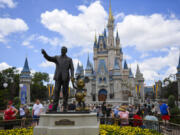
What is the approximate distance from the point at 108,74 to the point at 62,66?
53404 millimetres

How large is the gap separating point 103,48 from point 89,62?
7.47 metres

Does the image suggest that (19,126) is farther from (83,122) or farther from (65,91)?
(83,122)

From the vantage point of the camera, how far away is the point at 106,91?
60.1 metres

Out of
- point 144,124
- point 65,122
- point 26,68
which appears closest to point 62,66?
point 65,122

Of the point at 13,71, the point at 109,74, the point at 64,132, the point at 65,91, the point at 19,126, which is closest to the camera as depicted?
the point at 64,132

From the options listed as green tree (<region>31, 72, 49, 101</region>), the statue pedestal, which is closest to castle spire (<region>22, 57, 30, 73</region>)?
green tree (<region>31, 72, 49, 101</region>)

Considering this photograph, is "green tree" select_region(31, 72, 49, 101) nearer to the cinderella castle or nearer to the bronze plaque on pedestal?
the cinderella castle

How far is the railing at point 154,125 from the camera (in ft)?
24.4

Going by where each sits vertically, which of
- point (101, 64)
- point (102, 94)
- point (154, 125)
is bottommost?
point (154, 125)

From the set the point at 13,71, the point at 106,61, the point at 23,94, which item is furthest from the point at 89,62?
the point at 23,94

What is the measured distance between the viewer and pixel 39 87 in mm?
61500

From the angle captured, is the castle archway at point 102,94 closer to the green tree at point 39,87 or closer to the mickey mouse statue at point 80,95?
the green tree at point 39,87

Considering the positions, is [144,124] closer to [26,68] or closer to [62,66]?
[62,66]

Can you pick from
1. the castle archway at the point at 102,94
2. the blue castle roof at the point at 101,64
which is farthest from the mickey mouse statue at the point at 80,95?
the blue castle roof at the point at 101,64
